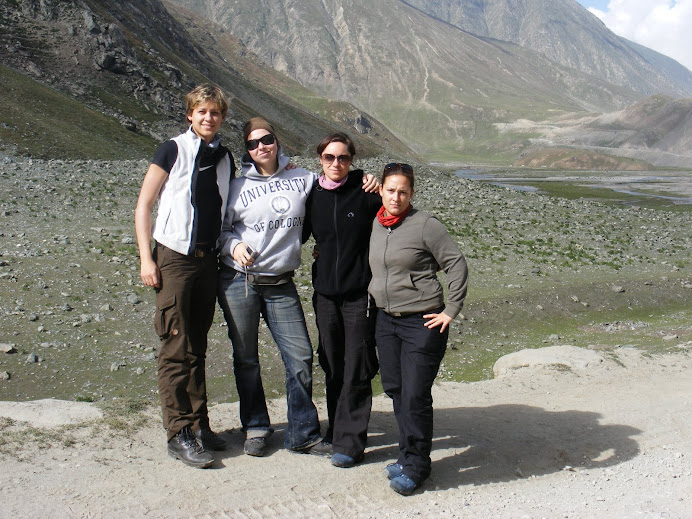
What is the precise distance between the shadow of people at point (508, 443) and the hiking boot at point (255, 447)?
3.53 feet

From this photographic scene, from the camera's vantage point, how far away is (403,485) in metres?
6.27

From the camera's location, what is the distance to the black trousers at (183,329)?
609 cm

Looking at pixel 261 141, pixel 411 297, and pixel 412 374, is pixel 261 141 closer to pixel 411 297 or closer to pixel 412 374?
pixel 411 297

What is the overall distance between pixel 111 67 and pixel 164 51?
23742 millimetres

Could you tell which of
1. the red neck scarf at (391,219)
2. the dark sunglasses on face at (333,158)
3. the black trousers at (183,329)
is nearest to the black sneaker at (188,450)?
the black trousers at (183,329)

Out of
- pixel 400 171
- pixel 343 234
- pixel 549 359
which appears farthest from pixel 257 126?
pixel 549 359

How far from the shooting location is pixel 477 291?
17984 mm

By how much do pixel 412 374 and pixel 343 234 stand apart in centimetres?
146

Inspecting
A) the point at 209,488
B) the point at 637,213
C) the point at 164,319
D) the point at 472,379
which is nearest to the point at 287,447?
the point at 209,488

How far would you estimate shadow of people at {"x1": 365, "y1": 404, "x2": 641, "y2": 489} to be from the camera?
7148mm

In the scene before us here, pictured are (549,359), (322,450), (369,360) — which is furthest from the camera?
(549,359)

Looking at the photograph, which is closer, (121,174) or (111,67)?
(121,174)

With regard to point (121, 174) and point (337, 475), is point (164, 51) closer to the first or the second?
point (121, 174)

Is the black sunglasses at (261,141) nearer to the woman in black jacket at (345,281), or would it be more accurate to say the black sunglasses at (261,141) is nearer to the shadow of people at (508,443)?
the woman in black jacket at (345,281)
